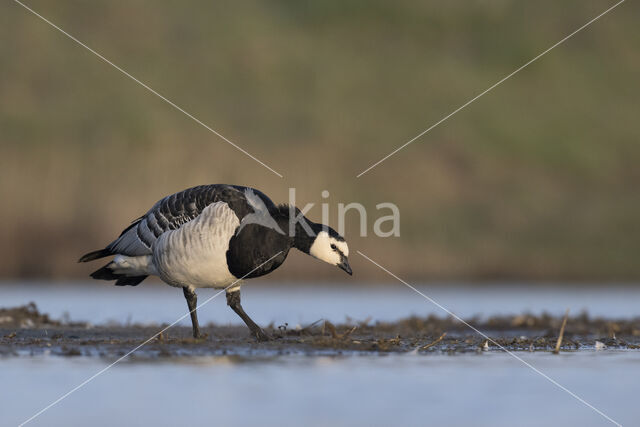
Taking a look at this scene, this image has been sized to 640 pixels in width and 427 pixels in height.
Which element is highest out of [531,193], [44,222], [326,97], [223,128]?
[326,97]

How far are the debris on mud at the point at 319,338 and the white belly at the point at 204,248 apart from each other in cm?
89

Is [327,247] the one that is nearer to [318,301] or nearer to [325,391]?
[325,391]

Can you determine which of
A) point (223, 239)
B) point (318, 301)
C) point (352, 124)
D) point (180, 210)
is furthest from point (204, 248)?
point (352, 124)

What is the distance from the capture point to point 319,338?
48.8 feet

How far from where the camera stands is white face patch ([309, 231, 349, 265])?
1481 cm

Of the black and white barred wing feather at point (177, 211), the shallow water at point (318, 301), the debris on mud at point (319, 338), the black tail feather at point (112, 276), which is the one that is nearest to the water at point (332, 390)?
the debris on mud at point (319, 338)

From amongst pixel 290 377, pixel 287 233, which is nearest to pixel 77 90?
pixel 287 233

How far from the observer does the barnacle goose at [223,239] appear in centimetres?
1418

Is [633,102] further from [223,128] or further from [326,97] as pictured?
[223,128]

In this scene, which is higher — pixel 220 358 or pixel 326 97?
pixel 326 97

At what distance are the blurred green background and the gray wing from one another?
65.3ft

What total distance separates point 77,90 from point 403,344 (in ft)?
128

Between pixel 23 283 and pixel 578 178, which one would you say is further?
pixel 578 178

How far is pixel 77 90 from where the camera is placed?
50.8 meters
